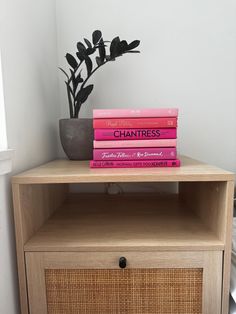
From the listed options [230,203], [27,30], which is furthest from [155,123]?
[27,30]

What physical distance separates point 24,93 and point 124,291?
2.18 ft

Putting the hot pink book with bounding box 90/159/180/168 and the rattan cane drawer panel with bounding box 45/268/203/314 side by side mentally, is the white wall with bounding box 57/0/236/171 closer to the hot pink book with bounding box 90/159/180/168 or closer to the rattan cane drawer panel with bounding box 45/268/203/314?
the hot pink book with bounding box 90/159/180/168

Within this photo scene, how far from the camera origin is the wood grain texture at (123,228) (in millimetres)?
664

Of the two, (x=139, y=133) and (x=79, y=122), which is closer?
(x=139, y=133)

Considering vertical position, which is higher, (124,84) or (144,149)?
(124,84)

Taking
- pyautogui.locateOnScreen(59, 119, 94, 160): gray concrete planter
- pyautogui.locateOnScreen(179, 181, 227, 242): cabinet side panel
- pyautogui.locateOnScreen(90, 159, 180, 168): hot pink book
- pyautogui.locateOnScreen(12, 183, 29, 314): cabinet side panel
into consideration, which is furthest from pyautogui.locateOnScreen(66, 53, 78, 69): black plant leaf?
pyautogui.locateOnScreen(179, 181, 227, 242): cabinet side panel

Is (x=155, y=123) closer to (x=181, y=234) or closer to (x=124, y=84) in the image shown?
(x=181, y=234)

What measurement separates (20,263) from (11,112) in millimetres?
418

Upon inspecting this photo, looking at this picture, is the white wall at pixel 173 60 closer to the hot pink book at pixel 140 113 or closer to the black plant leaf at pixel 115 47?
the black plant leaf at pixel 115 47

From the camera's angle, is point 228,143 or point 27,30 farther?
point 228,143

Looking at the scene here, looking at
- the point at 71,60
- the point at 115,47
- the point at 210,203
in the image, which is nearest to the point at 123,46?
the point at 115,47

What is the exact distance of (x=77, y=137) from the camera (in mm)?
985

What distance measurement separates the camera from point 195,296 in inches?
26.6

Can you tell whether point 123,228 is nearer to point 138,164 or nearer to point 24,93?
point 138,164
